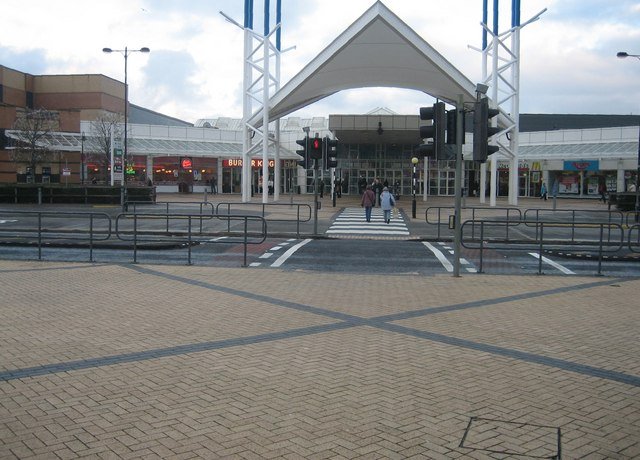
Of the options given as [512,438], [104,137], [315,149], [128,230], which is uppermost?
[104,137]

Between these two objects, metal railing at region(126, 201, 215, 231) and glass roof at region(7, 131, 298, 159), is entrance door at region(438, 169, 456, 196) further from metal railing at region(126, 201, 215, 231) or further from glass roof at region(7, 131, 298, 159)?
metal railing at region(126, 201, 215, 231)

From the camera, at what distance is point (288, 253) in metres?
17.6

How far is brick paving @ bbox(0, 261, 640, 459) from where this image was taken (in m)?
4.58

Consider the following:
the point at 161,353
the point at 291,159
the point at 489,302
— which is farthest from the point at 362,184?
the point at 161,353

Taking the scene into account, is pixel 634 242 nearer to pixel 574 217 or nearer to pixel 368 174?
pixel 574 217

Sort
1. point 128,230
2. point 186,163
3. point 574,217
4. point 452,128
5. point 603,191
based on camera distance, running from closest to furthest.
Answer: point 452,128
point 128,230
point 574,217
point 603,191
point 186,163

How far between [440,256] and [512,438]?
1298 centimetres

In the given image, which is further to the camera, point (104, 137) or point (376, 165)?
point (376, 165)

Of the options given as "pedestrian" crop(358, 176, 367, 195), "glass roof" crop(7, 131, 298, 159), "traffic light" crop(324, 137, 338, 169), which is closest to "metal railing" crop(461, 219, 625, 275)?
"traffic light" crop(324, 137, 338, 169)

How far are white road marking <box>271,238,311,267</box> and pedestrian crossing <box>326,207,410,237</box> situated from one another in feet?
9.43

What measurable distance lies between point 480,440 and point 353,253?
13.3 meters

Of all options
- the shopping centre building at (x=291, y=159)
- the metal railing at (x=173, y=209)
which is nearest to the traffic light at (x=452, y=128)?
the metal railing at (x=173, y=209)

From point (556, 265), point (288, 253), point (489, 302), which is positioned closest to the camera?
point (489, 302)

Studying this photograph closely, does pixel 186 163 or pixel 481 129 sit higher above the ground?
pixel 186 163
